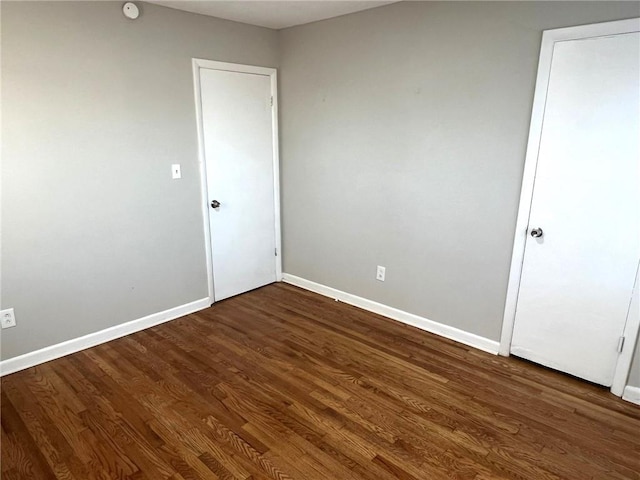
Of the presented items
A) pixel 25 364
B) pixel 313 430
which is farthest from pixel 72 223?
pixel 313 430

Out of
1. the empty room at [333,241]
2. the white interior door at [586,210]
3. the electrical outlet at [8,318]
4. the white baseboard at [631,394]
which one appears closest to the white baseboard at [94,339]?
the empty room at [333,241]

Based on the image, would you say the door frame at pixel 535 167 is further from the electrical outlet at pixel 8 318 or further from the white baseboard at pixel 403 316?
the electrical outlet at pixel 8 318

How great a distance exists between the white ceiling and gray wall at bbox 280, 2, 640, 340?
144 mm

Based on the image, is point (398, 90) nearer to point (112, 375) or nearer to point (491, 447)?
point (491, 447)

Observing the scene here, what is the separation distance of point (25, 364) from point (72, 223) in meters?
0.97

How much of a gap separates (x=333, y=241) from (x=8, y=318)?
8.05ft

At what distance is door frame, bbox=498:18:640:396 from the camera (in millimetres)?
2098

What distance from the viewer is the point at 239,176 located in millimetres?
3584

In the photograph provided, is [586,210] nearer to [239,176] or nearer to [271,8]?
[271,8]

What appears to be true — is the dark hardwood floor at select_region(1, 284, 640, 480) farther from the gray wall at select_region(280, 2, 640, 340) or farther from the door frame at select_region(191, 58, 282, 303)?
the door frame at select_region(191, 58, 282, 303)

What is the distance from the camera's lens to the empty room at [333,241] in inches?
80.4

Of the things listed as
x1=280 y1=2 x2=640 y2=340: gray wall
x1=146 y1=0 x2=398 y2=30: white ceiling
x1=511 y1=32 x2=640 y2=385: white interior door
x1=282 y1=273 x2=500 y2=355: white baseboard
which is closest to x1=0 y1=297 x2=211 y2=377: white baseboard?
x1=282 y1=273 x2=500 y2=355: white baseboard

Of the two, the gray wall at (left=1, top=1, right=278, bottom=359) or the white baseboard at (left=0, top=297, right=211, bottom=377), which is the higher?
the gray wall at (left=1, top=1, right=278, bottom=359)

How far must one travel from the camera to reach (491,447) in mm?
1962
